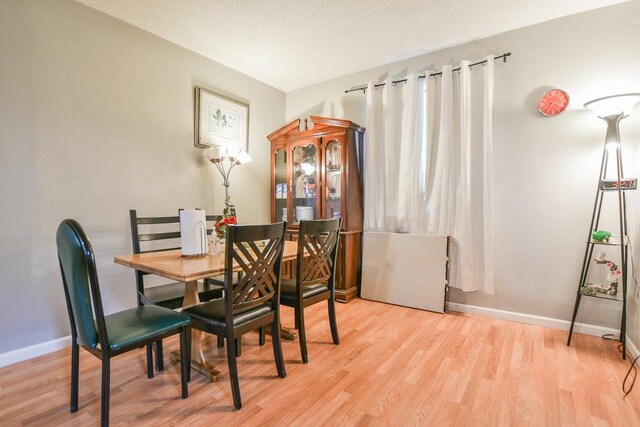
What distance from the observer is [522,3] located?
2.32m

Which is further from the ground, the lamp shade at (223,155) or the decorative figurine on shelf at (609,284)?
the lamp shade at (223,155)

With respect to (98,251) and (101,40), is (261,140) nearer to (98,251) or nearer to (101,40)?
(101,40)

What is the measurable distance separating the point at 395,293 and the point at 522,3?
8.54 ft

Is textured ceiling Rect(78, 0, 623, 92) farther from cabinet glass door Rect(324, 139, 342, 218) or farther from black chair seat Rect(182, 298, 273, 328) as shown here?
black chair seat Rect(182, 298, 273, 328)

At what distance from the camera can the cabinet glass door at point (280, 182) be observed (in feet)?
12.4

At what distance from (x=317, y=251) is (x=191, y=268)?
0.82 m

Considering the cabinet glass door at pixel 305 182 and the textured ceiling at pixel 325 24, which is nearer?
the textured ceiling at pixel 325 24

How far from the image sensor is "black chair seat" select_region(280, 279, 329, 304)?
82.4 inches

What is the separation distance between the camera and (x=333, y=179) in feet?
11.1

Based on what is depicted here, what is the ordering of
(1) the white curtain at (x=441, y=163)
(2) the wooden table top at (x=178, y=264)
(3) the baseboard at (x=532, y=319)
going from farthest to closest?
(1) the white curtain at (x=441, y=163), (3) the baseboard at (x=532, y=319), (2) the wooden table top at (x=178, y=264)

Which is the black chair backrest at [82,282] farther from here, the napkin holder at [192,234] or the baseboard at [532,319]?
the baseboard at [532,319]

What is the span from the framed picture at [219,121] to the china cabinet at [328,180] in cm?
41

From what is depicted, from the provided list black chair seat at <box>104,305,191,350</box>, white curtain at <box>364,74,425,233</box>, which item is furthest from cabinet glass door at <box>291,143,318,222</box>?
black chair seat at <box>104,305,191,350</box>

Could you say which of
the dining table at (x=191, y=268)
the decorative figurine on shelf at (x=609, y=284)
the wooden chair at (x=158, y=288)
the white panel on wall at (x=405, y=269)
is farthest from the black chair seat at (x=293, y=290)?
the decorative figurine on shelf at (x=609, y=284)
